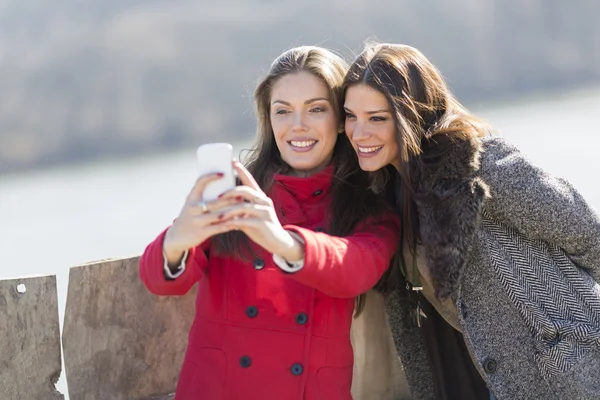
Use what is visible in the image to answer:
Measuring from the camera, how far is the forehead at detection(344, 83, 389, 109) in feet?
6.93

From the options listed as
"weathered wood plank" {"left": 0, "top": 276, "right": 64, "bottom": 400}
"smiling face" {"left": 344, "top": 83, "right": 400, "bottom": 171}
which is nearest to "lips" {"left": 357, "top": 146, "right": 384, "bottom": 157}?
"smiling face" {"left": 344, "top": 83, "right": 400, "bottom": 171}

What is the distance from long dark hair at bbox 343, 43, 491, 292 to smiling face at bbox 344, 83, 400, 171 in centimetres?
2

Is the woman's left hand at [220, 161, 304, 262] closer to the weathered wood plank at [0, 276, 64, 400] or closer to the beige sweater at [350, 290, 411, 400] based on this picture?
the beige sweater at [350, 290, 411, 400]

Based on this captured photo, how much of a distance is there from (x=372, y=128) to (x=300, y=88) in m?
0.20

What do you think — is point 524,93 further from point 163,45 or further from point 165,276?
point 165,276

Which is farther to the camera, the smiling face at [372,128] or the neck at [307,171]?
the neck at [307,171]

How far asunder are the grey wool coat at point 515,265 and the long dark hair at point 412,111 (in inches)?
1.3

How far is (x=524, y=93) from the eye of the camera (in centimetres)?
852

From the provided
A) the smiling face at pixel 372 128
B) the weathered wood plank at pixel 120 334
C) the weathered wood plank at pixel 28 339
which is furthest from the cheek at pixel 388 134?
the weathered wood plank at pixel 28 339

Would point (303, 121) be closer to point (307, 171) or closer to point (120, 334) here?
point (307, 171)

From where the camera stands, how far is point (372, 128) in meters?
2.12

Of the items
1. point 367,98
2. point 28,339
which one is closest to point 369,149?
point 367,98

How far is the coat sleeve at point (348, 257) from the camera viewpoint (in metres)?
1.75

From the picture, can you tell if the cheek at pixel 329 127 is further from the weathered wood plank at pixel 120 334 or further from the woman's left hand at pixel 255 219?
the weathered wood plank at pixel 120 334
